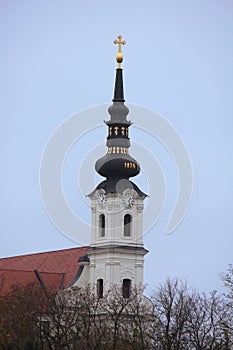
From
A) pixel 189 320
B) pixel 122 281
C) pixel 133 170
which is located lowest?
pixel 189 320

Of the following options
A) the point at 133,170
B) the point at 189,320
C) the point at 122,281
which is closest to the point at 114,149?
the point at 133,170

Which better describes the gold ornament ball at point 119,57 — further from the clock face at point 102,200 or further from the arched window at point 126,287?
the arched window at point 126,287

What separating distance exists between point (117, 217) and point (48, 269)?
771cm

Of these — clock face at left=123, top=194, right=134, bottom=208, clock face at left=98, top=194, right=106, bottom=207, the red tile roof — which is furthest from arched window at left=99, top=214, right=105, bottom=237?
the red tile roof

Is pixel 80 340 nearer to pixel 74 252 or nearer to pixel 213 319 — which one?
pixel 213 319

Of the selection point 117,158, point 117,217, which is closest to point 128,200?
point 117,217

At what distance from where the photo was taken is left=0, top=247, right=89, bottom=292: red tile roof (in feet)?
366

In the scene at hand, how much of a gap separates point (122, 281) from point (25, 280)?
730 centimetres

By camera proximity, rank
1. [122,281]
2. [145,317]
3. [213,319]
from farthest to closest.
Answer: [122,281] < [145,317] < [213,319]

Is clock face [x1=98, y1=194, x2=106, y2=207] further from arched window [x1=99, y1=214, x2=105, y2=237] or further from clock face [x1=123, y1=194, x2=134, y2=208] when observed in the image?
clock face [x1=123, y1=194, x2=134, y2=208]

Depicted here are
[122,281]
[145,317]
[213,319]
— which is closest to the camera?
[213,319]

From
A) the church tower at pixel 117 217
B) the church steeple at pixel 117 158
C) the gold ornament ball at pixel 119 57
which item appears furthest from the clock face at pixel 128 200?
the gold ornament ball at pixel 119 57

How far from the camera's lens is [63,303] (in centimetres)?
9719

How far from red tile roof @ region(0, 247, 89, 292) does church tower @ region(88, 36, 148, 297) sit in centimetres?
224
